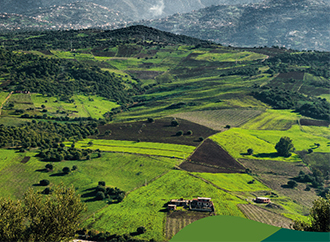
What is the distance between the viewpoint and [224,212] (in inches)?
3765

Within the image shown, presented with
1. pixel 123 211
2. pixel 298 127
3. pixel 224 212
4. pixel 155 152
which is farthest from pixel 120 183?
pixel 298 127

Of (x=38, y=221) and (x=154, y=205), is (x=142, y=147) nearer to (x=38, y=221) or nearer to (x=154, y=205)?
(x=154, y=205)

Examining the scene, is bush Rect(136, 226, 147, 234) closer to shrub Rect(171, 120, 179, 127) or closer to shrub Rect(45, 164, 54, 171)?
shrub Rect(45, 164, 54, 171)

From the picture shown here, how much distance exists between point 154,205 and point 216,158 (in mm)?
46504

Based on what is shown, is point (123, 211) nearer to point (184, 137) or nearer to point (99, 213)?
point (99, 213)

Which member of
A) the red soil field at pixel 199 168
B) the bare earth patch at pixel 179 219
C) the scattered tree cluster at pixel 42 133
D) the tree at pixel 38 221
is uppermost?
the tree at pixel 38 221

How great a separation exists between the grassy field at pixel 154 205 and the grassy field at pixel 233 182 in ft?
16.8

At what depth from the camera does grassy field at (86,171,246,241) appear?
3635 inches

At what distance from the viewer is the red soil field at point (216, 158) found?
134 meters

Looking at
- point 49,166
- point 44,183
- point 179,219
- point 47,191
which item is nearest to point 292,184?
point 179,219

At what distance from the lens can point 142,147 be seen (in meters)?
152

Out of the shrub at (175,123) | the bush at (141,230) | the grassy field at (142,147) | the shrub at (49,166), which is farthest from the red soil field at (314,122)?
the shrub at (49,166)

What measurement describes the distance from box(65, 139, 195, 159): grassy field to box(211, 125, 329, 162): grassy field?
62.6 feet

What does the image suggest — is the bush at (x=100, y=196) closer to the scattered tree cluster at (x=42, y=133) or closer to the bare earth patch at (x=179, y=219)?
the bare earth patch at (x=179, y=219)
